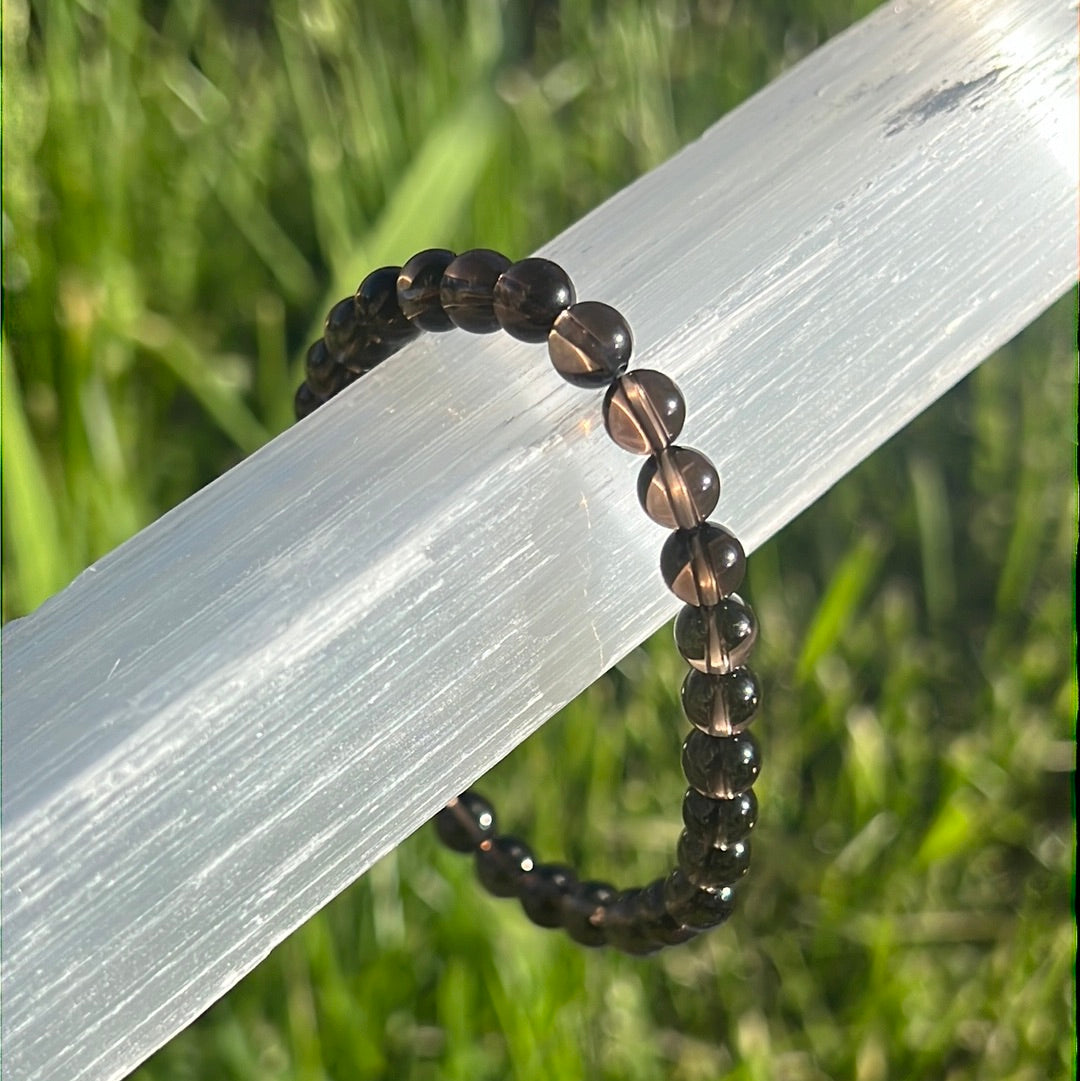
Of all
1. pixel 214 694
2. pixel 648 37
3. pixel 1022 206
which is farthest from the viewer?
pixel 648 37

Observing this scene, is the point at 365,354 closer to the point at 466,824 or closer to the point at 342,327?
the point at 342,327

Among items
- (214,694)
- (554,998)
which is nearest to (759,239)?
(214,694)

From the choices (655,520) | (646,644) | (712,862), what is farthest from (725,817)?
(646,644)

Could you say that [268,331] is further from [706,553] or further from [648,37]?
[706,553]

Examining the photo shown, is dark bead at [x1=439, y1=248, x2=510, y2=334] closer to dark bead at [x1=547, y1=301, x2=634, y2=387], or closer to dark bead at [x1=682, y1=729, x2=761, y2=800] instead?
dark bead at [x1=547, y1=301, x2=634, y2=387]

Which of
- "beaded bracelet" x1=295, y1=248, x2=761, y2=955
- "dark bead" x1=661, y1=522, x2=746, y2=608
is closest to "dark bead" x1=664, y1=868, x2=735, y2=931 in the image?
"beaded bracelet" x1=295, y1=248, x2=761, y2=955

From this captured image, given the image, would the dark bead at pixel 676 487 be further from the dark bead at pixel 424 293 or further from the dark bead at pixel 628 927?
the dark bead at pixel 628 927
